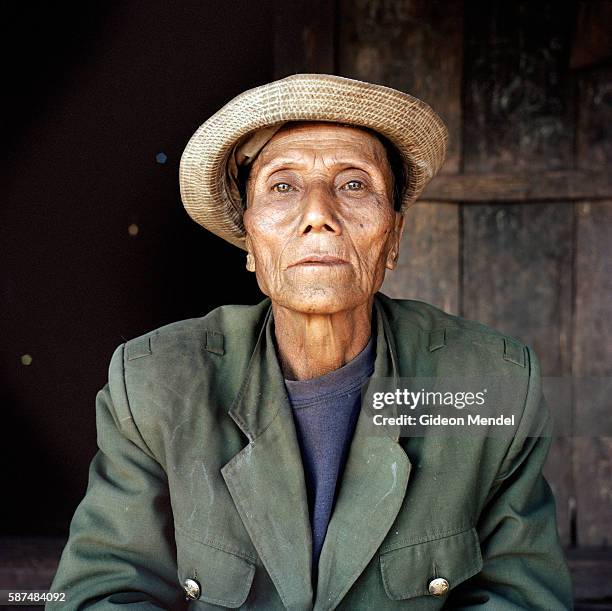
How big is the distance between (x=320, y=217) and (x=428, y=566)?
0.80 m

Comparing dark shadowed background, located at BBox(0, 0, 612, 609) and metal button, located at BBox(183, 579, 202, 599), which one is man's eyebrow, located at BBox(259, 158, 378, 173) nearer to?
metal button, located at BBox(183, 579, 202, 599)

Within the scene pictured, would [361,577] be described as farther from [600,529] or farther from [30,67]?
[30,67]

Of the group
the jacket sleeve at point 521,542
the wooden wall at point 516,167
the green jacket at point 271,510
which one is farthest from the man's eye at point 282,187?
the wooden wall at point 516,167

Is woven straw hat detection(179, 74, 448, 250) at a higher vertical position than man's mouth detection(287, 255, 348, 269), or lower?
higher

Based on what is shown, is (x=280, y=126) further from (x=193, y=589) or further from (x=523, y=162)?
(x=523, y=162)

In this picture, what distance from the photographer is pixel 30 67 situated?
3.34 meters

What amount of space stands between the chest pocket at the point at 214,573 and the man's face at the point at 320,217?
1.82 ft

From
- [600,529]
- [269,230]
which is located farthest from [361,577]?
[600,529]

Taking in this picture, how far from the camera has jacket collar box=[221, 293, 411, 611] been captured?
190cm

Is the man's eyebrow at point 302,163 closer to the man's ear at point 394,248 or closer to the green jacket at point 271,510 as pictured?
the man's ear at point 394,248

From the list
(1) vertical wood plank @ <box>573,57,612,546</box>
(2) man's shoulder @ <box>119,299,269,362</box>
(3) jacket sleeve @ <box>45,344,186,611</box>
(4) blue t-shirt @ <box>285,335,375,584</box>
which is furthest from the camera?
(1) vertical wood plank @ <box>573,57,612,546</box>

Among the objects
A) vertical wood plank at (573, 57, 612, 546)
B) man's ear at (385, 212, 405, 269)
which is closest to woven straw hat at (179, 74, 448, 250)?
man's ear at (385, 212, 405, 269)

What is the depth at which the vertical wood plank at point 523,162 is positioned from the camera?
311cm

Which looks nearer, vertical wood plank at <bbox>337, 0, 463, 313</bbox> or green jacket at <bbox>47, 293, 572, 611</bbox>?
green jacket at <bbox>47, 293, 572, 611</bbox>
